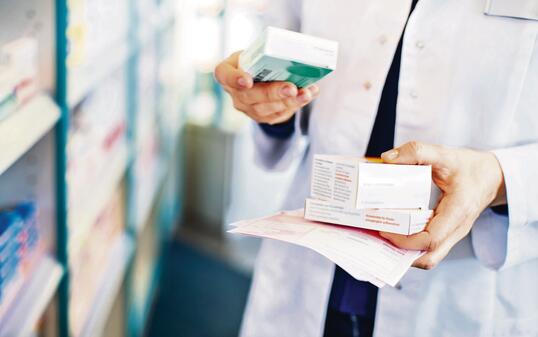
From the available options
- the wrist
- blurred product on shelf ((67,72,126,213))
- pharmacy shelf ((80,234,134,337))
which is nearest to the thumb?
the wrist

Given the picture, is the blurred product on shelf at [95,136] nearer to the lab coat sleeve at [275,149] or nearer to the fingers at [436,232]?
the lab coat sleeve at [275,149]

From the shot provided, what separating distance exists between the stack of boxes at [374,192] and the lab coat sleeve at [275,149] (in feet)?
0.99

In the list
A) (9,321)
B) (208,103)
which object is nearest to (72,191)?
(9,321)

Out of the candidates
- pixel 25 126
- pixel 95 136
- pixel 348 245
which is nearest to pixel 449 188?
pixel 348 245

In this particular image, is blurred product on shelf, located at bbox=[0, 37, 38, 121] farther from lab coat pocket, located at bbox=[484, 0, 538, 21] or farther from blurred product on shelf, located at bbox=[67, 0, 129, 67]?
lab coat pocket, located at bbox=[484, 0, 538, 21]

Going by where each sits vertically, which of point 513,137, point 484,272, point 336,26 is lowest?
point 484,272

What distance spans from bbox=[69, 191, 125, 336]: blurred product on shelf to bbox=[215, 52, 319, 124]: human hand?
78 cm

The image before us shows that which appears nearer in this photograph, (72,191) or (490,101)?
(490,101)

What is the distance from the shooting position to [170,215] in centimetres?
313

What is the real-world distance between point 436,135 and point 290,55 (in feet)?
1.12

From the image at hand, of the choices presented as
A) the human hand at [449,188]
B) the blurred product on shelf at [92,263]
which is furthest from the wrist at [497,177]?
the blurred product on shelf at [92,263]

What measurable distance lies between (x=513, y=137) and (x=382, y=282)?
39 centimetres

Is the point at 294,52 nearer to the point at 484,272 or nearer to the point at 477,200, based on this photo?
the point at 477,200

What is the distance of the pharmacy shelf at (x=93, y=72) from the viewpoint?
4.22 ft
